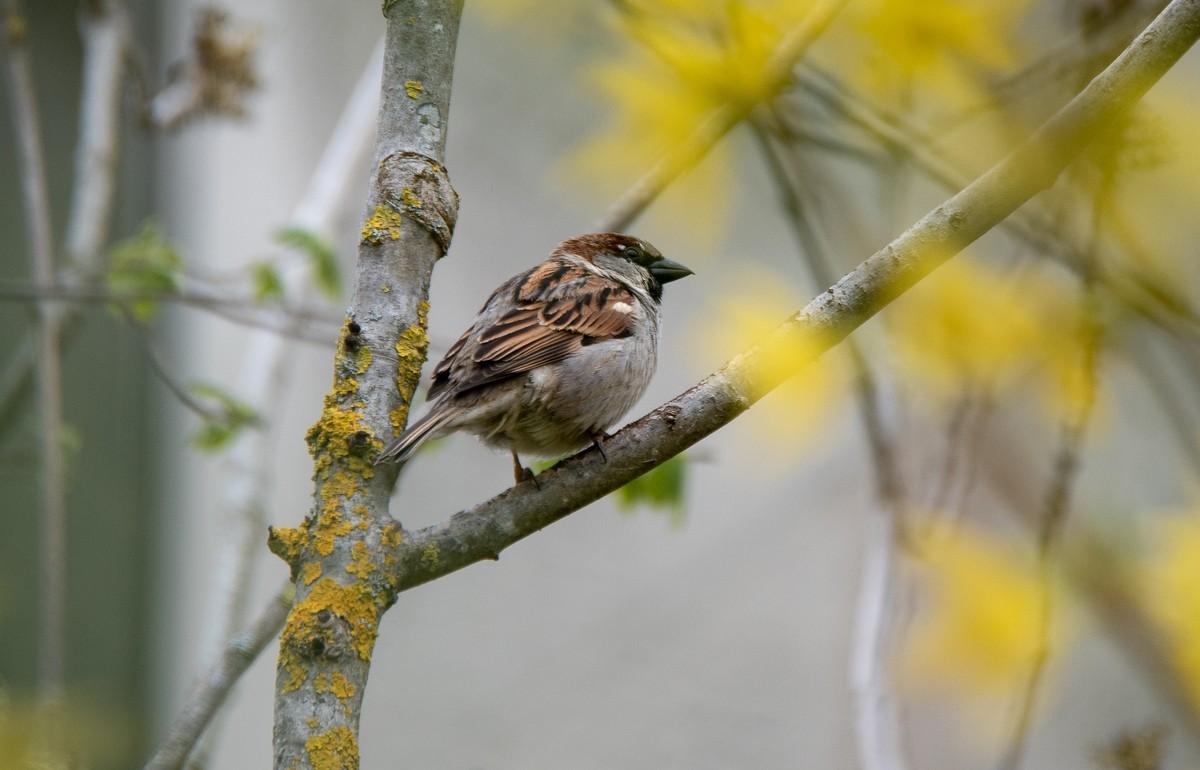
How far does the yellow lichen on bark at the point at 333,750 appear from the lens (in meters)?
1.76

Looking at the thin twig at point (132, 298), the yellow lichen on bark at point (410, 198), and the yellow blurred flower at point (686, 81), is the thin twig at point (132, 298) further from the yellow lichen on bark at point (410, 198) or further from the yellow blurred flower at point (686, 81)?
the yellow lichen on bark at point (410, 198)

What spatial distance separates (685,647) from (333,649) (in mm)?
4847

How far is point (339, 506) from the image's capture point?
2029 millimetres

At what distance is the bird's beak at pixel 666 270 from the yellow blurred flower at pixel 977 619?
1.24 m

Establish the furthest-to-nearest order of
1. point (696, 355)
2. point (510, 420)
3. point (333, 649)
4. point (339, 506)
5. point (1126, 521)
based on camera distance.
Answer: point (696, 355)
point (1126, 521)
point (510, 420)
point (339, 506)
point (333, 649)

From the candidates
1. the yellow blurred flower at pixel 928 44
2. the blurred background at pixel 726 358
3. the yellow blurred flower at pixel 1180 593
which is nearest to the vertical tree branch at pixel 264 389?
the blurred background at pixel 726 358

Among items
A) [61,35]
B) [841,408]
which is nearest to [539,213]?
[61,35]

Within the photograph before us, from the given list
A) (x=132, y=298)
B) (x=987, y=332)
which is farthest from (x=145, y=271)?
(x=987, y=332)

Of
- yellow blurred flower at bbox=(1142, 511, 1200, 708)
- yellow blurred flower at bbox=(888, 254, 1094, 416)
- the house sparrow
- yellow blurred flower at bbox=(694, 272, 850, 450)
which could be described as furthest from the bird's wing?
yellow blurred flower at bbox=(1142, 511, 1200, 708)

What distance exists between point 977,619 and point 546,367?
57.5 inches

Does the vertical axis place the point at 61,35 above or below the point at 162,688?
above

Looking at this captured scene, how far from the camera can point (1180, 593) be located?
285 centimetres

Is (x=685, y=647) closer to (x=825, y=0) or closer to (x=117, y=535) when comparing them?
(x=117, y=535)

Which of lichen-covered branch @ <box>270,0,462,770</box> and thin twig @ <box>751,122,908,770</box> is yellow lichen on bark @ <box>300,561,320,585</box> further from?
thin twig @ <box>751,122,908,770</box>
